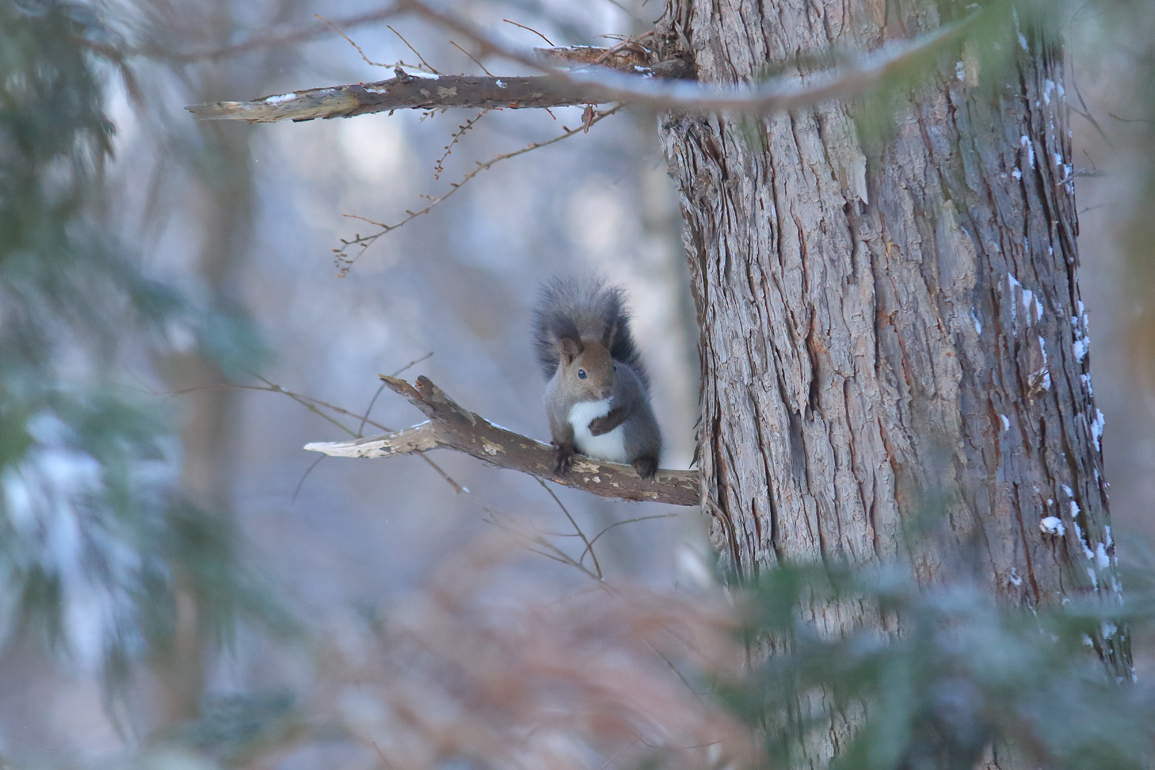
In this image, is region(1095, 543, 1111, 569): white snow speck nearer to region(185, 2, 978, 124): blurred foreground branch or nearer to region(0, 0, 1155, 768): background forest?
region(0, 0, 1155, 768): background forest

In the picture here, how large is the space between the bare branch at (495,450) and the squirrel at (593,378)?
0.72 ft

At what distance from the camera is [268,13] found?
20.0 ft

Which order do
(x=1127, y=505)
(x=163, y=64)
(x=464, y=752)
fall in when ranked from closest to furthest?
(x=464, y=752), (x=163, y=64), (x=1127, y=505)

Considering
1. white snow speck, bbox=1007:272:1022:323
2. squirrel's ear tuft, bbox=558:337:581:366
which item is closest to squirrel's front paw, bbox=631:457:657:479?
squirrel's ear tuft, bbox=558:337:581:366

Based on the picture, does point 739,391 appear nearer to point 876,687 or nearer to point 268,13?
point 876,687

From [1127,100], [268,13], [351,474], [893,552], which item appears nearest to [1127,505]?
[893,552]

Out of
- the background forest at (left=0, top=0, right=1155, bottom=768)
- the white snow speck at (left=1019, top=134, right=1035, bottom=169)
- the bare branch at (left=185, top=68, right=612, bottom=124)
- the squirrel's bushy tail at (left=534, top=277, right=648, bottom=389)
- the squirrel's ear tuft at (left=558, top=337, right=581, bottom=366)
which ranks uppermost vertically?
the squirrel's bushy tail at (left=534, top=277, right=648, bottom=389)

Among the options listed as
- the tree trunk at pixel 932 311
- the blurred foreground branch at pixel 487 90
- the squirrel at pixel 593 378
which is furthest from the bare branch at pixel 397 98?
the squirrel at pixel 593 378

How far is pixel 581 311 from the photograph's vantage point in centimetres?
277

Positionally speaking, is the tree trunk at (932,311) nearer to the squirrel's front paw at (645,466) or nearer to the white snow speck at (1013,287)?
the white snow speck at (1013,287)

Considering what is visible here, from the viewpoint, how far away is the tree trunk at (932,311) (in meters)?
1.38

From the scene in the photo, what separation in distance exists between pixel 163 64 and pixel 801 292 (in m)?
1.72

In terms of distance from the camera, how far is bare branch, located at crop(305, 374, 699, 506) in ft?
6.31

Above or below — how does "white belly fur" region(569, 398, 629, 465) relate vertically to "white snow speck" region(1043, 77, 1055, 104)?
below
